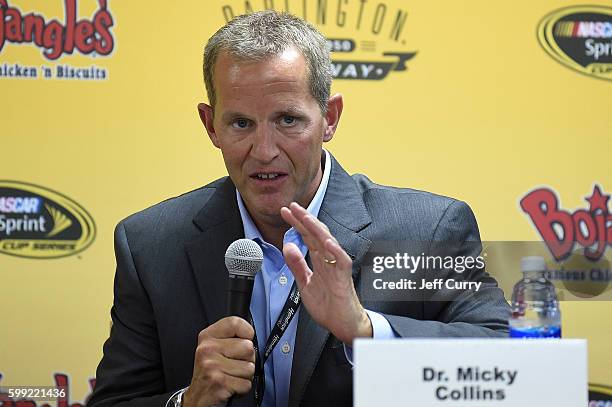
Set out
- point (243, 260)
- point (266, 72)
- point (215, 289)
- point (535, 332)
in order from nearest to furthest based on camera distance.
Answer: point (535, 332) → point (243, 260) → point (266, 72) → point (215, 289)

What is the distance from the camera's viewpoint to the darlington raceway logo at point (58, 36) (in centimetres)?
Answer: 332

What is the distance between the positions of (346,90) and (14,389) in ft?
4.68

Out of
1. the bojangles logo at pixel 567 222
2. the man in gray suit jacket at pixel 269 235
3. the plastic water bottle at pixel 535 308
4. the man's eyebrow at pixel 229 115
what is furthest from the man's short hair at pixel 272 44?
the bojangles logo at pixel 567 222

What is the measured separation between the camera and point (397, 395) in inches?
58.7

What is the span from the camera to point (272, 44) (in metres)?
2.41

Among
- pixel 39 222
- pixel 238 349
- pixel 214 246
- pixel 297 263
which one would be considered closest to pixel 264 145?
pixel 214 246

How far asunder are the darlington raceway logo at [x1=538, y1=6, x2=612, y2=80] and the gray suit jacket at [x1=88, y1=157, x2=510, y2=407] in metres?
0.92

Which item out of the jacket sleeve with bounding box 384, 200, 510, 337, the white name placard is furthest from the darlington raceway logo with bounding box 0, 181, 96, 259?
the white name placard

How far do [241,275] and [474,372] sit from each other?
0.61 metres

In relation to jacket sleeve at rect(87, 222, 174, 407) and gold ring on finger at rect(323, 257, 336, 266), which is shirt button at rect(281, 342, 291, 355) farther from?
gold ring on finger at rect(323, 257, 336, 266)

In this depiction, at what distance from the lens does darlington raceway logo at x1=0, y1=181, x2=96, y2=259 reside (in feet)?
10.9

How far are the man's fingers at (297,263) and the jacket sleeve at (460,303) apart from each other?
0.23 metres

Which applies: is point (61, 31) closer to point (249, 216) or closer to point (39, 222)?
point (39, 222)

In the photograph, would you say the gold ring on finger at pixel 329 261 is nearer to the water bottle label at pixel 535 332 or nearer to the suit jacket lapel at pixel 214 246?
the water bottle label at pixel 535 332
